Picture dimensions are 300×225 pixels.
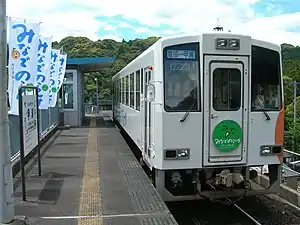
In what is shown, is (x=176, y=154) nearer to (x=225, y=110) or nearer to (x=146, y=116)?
(x=225, y=110)

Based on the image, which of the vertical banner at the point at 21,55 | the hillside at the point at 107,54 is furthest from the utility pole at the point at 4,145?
the hillside at the point at 107,54

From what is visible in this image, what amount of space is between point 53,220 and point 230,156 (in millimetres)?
2933

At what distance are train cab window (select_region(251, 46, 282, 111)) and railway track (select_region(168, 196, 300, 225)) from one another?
73.5 inches

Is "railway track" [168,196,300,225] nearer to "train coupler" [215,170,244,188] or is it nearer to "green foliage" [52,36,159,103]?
"train coupler" [215,170,244,188]

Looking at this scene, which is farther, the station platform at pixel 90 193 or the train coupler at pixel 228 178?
the train coupler at pixel 228 178

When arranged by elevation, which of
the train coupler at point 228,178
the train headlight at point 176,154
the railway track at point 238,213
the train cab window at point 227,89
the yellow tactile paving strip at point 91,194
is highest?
the train cab window at point 227,89

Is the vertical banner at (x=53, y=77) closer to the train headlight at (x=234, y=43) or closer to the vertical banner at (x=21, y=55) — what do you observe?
the vertical banner at (x=21, y=55)

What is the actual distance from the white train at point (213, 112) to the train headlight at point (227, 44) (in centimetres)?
2

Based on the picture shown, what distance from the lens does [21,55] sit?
908cm

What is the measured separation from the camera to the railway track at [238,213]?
6594 mm

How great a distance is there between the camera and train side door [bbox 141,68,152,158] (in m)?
6.96

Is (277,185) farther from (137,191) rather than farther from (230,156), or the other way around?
(137,191)

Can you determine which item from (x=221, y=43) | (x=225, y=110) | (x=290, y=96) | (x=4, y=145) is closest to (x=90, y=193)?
(x=4, y=145)

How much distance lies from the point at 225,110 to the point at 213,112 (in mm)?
202
